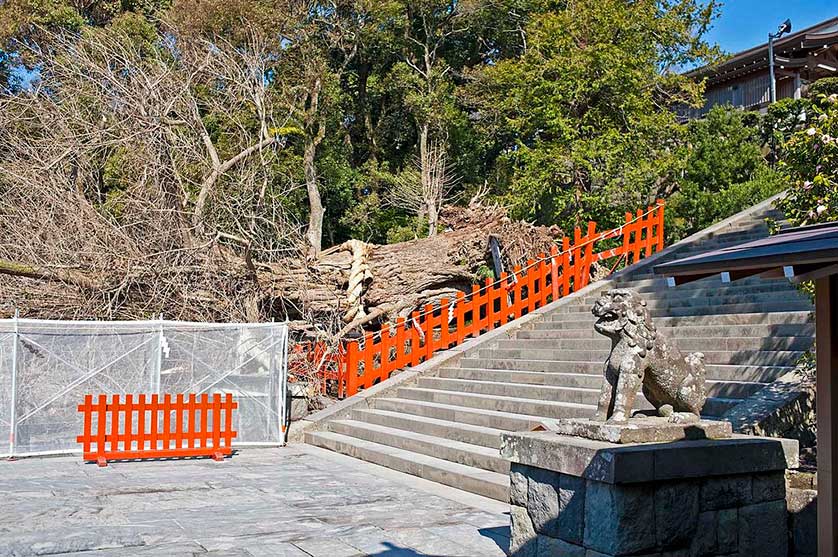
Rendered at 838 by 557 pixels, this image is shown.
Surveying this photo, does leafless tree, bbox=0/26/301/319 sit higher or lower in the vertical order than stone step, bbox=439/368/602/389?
higher

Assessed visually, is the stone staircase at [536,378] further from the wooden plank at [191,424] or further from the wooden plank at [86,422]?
the wooden plank at [86,422]

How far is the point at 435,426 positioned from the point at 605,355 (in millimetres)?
2539

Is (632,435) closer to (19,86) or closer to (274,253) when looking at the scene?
(274,253)

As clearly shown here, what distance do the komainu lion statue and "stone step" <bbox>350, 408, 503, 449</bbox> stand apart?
379 centimetres

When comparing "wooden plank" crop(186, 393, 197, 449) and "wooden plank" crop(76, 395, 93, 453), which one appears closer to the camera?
"wooden plank" crop(76, 395, 93, 453)

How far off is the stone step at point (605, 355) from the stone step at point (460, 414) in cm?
174

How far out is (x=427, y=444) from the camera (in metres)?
9.66

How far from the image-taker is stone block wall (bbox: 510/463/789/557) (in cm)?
469

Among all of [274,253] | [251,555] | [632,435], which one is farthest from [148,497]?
[274,253]

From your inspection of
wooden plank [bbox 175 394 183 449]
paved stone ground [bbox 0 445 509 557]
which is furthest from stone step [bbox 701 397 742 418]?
wooden plank [bbox 175 394 183 449]

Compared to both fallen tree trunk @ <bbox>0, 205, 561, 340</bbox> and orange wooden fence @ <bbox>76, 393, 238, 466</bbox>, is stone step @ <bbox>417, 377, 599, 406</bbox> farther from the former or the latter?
fallen tree trunk @ <bbox>0, 205, 561, 340</bbox>

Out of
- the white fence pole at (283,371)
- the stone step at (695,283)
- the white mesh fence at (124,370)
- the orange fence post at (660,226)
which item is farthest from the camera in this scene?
the orange fence post at (660,226)

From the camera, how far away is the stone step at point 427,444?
8578 mm

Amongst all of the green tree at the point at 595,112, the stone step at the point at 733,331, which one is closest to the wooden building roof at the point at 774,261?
the stone step at the point at 733,331
